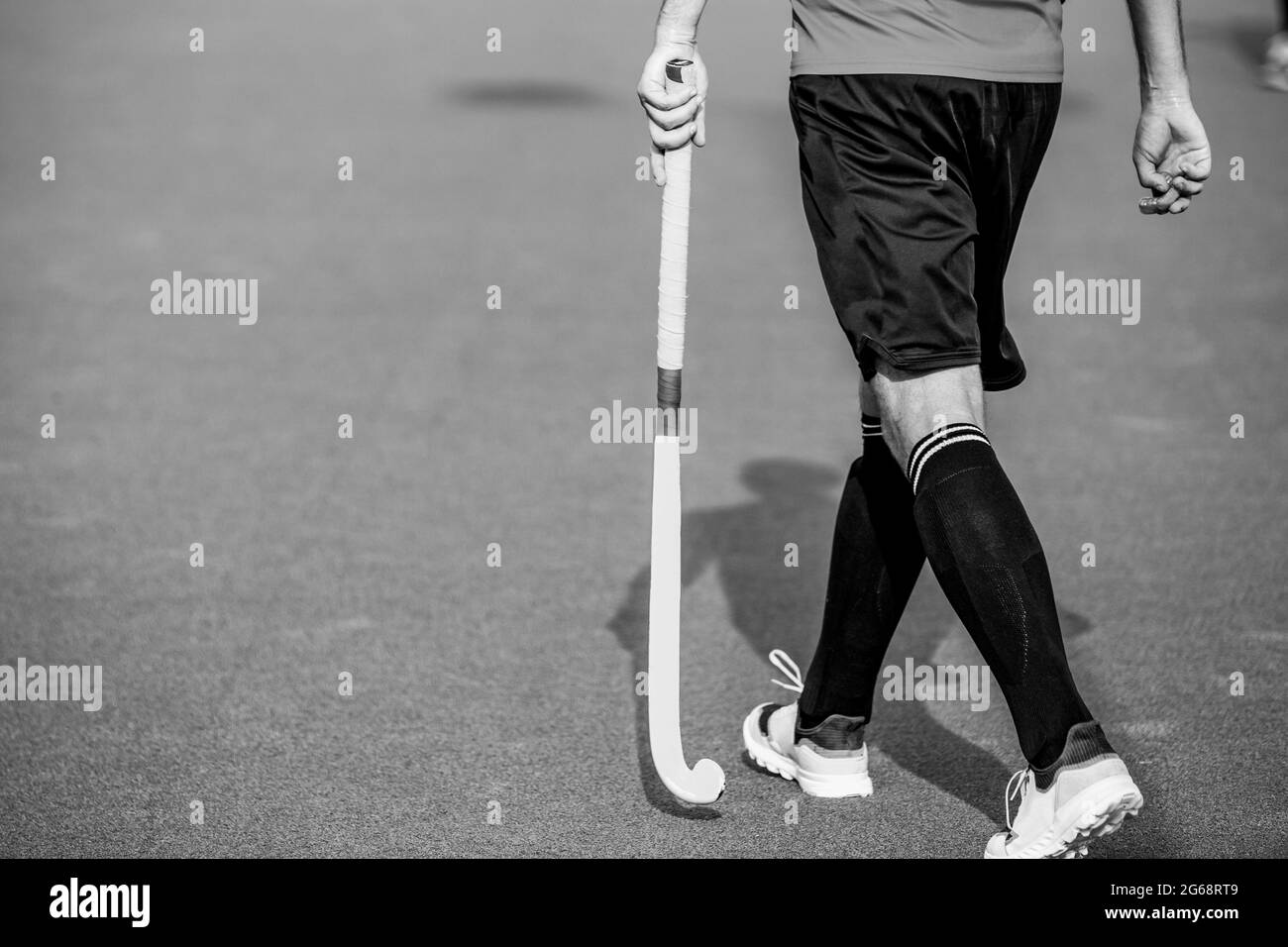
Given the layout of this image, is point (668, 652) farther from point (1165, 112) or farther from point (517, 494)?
point (517, 494)

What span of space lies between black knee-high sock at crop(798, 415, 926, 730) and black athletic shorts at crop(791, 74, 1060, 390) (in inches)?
14.5

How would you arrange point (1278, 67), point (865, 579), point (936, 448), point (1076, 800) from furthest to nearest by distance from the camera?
point (1278, 67) < point (865, 579) < point (936, 448) < point (1076, 800)

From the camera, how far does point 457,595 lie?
175 inches

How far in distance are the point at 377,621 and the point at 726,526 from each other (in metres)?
1.17

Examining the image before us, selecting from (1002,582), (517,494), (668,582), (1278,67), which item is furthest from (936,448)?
(1278,67)

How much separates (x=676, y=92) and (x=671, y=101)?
0.05 feet

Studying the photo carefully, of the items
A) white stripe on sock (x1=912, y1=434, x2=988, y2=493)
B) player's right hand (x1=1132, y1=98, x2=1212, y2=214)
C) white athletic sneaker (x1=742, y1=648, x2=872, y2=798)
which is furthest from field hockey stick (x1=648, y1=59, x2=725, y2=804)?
player's right hand (x1=1132, y1=98, x2=1212, y2=214)

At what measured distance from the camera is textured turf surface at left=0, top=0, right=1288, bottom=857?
327 centimetres

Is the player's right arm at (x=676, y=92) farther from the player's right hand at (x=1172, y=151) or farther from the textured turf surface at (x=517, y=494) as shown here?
the textured turf surface at (x=517, y=494)

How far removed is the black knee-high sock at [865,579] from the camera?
123 inches

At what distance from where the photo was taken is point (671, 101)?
281 cm

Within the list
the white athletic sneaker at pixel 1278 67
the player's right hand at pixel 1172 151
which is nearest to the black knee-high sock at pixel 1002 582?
the player's right hand at pixel 1172 151

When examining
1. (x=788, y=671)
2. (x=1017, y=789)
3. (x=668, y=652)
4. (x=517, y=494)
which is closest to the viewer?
(x=1017, y=789)
